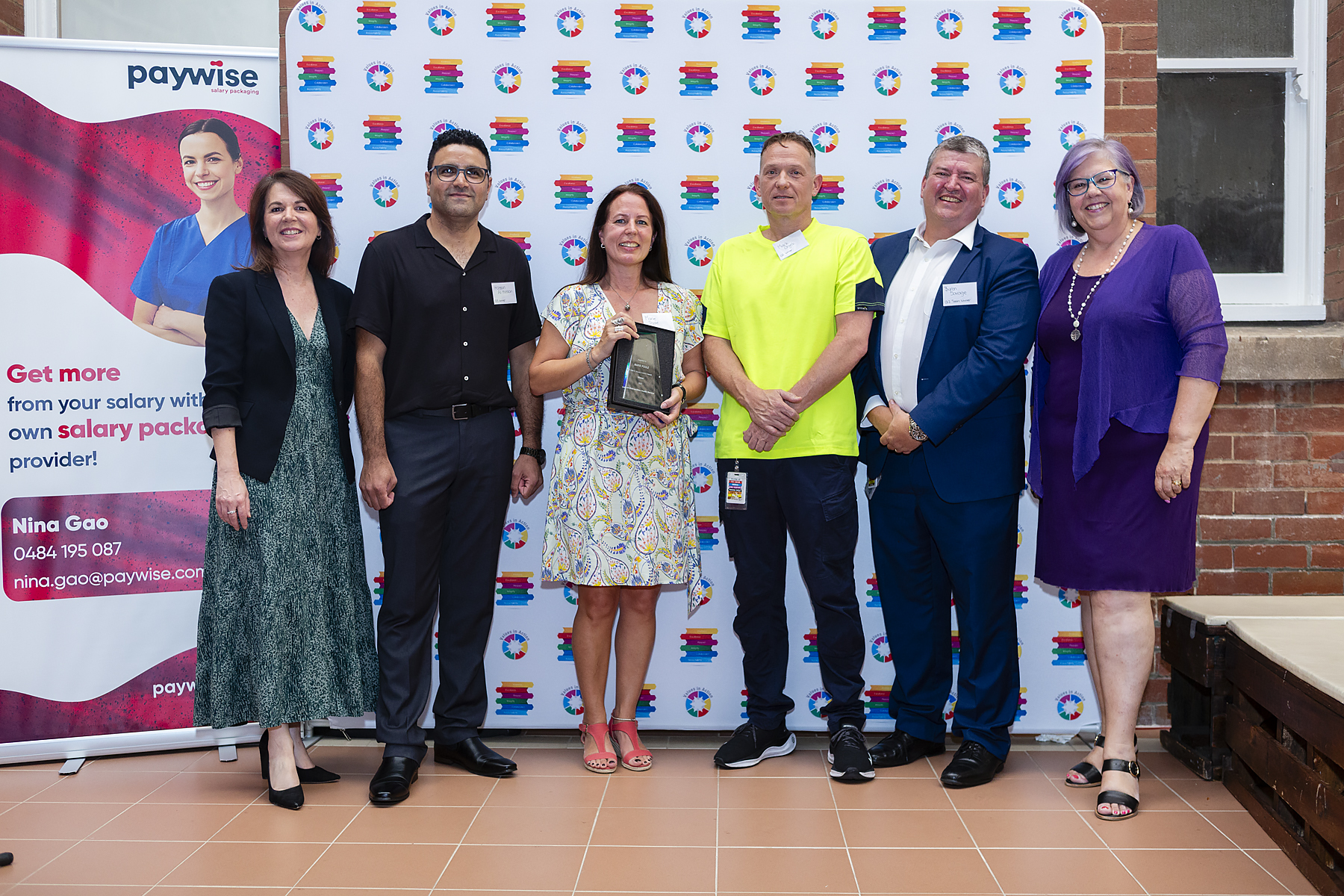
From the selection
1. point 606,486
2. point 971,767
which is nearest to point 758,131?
point 606,486

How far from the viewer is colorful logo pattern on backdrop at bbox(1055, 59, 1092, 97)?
3273 mm

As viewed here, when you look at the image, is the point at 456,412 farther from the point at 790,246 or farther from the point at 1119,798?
the point at 1119,798

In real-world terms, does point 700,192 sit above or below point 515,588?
above

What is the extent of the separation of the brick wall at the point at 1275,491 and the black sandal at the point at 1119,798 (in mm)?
1046

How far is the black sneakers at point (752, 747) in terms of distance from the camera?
3.10 metres

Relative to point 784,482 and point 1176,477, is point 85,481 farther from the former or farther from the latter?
point 1176,477

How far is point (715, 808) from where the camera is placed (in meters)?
2.75

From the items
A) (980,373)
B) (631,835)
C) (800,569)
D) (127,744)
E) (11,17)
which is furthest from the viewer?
(11,17)

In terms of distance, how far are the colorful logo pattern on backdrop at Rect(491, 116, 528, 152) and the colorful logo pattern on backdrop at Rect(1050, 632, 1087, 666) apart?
2669mm

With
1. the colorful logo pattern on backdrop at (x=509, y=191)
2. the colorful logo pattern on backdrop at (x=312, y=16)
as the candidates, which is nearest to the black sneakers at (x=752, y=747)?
the colorful logo pattern on backdrop at (x=509, y=191)

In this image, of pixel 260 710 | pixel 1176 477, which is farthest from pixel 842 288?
pixel 260 710

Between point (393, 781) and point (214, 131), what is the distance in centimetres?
235

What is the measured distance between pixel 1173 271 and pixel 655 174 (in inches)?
67.9

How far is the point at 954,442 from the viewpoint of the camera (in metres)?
2.92
